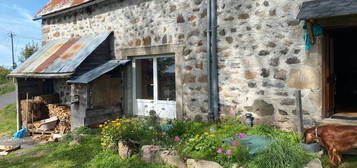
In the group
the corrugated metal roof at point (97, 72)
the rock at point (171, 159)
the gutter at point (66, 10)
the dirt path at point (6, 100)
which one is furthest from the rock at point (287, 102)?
the dirt path at point (6, 100)

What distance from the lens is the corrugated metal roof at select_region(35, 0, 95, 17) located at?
8530mm

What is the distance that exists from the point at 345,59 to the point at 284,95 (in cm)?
515

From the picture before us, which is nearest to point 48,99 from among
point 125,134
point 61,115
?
point 61,115

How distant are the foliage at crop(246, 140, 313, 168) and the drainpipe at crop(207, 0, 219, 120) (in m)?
2.38

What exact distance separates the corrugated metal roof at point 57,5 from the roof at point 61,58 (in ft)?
3.83

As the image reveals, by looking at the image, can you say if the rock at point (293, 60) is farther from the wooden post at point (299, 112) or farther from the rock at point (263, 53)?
the wooden post at point (299, 112)

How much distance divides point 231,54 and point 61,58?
5757mm

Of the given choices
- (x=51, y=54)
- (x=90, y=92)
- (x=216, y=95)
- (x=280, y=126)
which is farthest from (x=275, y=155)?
(x=51, y=54)

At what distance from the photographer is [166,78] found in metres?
7.01

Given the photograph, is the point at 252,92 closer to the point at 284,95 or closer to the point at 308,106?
the point at 284,95

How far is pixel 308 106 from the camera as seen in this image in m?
4.74

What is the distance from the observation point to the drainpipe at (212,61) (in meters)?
5.77

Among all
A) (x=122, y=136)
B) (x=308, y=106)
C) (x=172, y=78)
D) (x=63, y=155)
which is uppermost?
(x=172, y=78)

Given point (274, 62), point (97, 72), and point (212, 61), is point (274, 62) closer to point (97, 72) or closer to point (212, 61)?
point (212, 61)
